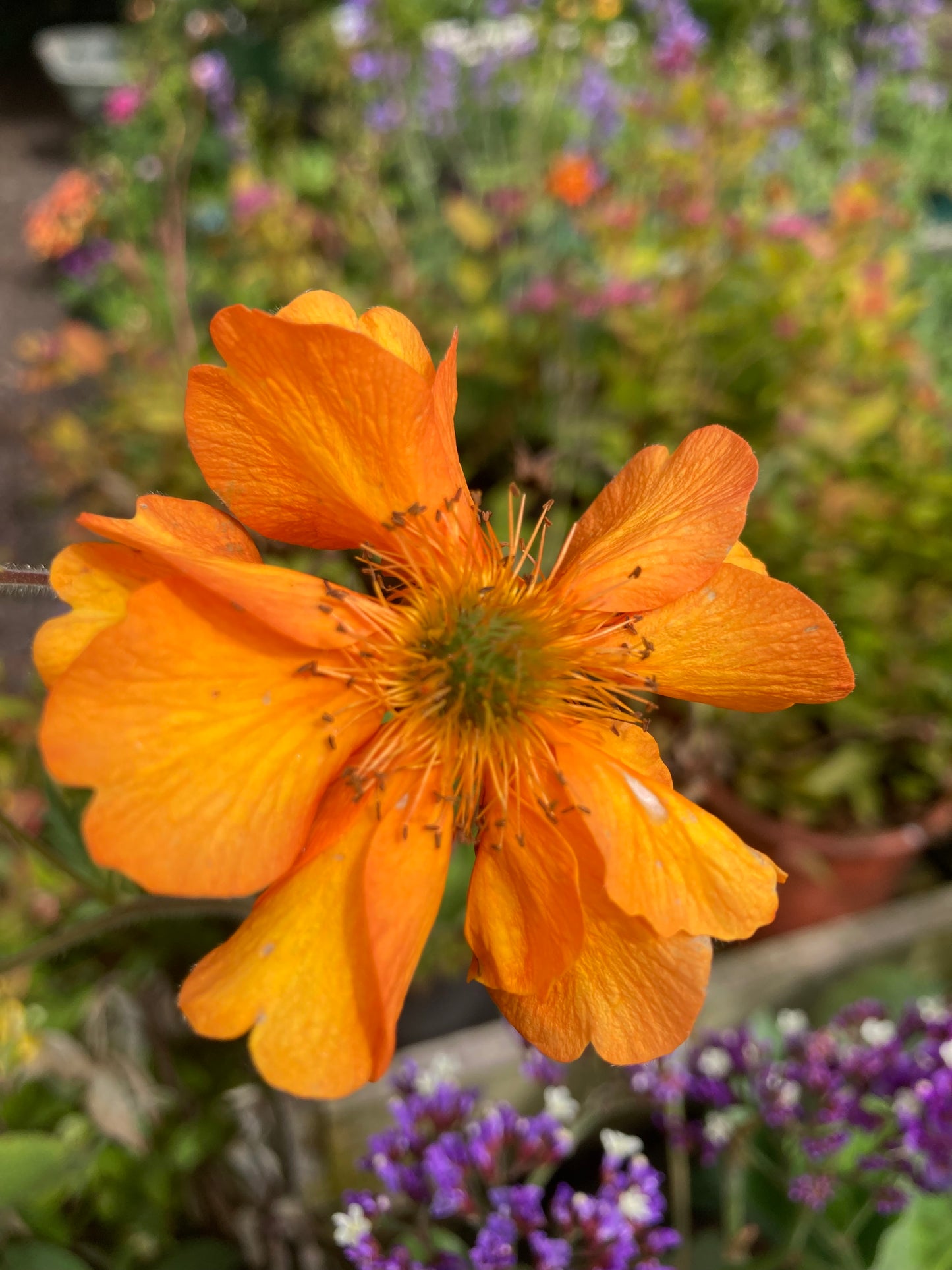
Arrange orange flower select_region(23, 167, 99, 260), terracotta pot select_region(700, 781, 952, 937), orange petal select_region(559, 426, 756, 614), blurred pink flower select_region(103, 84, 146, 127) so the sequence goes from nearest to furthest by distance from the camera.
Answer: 1. orange petal select_region(559, 426, 756, 614)
2. terracotta pot select_region(700, 781, 952, 937)
3. blurred pink flower select_region(103, 84, 146, 127)
4. orange flower select_region(23, 167, 99, 260)

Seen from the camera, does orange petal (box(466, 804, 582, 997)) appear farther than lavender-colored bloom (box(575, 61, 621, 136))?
No

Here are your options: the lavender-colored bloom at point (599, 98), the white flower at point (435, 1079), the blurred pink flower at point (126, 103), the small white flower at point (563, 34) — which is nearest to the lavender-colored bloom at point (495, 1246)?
the white flower at point (435, 1079)

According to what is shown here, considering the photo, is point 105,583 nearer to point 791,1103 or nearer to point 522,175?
point 791,1103

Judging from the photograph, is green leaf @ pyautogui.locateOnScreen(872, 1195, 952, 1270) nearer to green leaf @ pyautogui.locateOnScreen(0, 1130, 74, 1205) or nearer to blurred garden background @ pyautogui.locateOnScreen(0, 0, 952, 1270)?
blurred garden background @ pyautogui.locateOnScreen(0, 0, 952, 1270)

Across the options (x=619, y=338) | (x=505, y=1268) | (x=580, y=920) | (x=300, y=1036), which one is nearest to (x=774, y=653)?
(x=580, y=920)

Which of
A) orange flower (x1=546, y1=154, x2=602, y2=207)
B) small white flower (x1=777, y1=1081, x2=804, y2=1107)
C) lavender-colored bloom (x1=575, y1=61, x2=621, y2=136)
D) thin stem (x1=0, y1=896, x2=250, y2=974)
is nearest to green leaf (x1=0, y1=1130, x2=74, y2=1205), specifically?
thin stem (x1=0, y1=896, x2=250, y2=974)

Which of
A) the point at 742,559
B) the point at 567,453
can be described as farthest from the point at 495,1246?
the point at 567,453

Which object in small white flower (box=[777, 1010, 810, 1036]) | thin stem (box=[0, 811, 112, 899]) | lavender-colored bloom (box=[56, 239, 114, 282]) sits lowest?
small white flower (box=[777, 1010, 810, 1036])
